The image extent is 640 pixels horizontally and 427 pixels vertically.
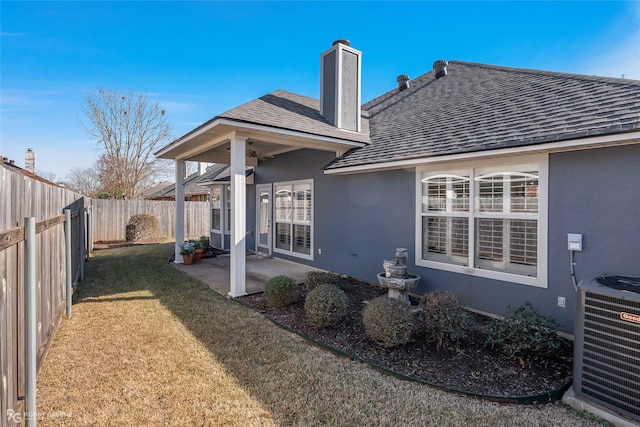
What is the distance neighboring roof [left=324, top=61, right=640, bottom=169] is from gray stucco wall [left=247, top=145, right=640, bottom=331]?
43 centimetres

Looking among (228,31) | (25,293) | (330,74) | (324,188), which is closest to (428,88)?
(330,74)

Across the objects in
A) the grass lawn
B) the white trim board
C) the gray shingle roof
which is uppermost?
the gray shingle roof

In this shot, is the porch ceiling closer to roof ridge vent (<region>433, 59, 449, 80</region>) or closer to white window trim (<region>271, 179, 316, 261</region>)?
white window trim (<region>271, 179, 316, 261</region>)

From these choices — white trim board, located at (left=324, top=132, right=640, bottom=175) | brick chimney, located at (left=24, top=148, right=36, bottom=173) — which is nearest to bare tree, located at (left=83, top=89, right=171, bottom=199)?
brick chimney, located at (left=24, top=148, right=36, bottom=173)

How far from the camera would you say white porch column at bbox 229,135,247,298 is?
595cm

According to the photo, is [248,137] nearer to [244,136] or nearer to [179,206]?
[244,136]

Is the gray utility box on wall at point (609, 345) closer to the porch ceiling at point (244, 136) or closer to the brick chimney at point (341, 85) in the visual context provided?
the porch ceiling at point (244, 136)

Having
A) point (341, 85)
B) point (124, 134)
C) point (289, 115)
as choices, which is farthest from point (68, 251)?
point (124, 134)

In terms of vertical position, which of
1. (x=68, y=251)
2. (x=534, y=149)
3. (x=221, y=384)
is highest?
(x=534, y=149)

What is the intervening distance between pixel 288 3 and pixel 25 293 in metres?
8.87

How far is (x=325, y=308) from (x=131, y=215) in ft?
48.0

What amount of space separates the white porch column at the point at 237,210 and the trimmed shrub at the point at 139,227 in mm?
11005

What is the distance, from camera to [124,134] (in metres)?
21.8

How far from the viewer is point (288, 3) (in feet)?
27.9
